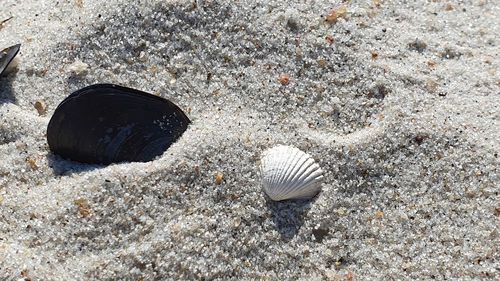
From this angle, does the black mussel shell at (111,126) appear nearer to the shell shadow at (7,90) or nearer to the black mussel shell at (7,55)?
the shell shadow at (7,90)

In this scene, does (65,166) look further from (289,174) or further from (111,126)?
(289,174)

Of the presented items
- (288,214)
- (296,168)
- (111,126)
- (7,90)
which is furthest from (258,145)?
(7,90)

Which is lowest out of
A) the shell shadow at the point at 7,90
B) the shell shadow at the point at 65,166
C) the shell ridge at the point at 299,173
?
the shell ridge at the point at 299,173

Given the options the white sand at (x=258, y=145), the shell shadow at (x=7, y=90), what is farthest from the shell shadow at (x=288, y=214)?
the shell shadow at (x=7, y=90)

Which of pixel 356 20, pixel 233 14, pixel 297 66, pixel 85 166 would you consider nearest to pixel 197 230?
pixel 85 166

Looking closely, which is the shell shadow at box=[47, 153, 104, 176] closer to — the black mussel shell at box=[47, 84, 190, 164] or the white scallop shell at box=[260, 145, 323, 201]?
the black mussel shell at box=[47, 84, 190, 164]

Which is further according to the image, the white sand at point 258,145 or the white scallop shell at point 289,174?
the white scallop shell at point 289,174
